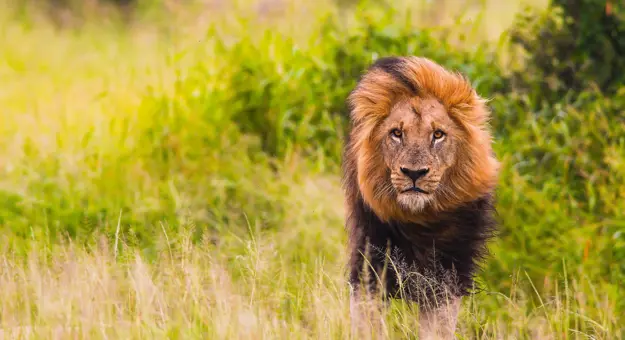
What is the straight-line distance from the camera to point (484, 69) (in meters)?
5.89

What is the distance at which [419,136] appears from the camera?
3152 mm

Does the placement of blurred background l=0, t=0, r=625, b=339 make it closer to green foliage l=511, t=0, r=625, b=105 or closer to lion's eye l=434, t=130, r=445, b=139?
green foliage l=511, t=0, r=625, b=105

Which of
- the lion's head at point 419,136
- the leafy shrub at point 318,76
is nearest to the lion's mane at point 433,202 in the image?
the lion's head at point 419,136

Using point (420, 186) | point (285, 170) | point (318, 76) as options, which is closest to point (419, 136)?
point (420, 186)

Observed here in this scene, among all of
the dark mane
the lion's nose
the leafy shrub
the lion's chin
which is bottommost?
the dark mane

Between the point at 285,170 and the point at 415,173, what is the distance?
2487 millimetres

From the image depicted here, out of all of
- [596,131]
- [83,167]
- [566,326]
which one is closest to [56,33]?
[83,167]

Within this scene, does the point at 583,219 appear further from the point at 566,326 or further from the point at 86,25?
the point at 86,25

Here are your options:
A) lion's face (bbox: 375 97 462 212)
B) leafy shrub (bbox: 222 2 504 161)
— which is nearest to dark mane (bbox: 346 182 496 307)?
lion's face (bbox: 375 97 462 212)

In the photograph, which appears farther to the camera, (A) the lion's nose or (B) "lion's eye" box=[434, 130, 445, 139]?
(B) "lion's eye" box=[434, 130, 445, 139]

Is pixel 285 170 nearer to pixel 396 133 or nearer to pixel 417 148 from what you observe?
pixel 396 133

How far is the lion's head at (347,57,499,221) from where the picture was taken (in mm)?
3170

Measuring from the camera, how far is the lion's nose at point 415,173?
3.09 meters

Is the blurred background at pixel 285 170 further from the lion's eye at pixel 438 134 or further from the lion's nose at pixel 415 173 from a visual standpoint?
the lion's eye at pixel 438 134
